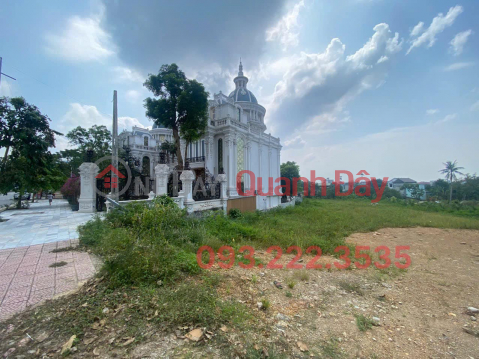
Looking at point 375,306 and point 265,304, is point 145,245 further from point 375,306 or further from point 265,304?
point 375,306

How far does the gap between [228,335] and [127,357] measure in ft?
3.08

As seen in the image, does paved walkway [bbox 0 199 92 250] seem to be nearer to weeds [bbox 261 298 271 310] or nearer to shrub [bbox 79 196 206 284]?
shrub [bbox 79 196 206 284]

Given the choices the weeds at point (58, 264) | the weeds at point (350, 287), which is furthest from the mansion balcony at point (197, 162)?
the weeds at point (350, 287)

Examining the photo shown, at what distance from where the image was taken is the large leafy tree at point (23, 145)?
7.76 metres

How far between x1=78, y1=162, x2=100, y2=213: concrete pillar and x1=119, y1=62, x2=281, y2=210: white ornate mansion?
239 inches

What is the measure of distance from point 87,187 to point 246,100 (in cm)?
1639

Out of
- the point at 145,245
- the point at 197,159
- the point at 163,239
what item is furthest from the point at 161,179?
the point at 197,159

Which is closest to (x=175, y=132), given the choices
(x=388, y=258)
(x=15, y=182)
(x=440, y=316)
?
(x=15, y=182)

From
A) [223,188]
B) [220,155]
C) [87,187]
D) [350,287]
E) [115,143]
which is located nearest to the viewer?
[350,287]

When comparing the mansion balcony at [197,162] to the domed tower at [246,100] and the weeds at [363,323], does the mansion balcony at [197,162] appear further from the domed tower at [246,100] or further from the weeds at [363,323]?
the weeds at [363,323]

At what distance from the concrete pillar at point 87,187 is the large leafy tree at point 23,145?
1968 millimetres

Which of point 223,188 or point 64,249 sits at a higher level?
point 223,188

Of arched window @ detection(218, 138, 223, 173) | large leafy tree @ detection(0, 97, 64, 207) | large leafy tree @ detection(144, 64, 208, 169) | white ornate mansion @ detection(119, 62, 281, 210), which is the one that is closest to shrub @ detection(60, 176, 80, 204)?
large leafy tree @ detection(0, 97, 64, 207)

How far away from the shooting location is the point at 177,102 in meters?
11.5
